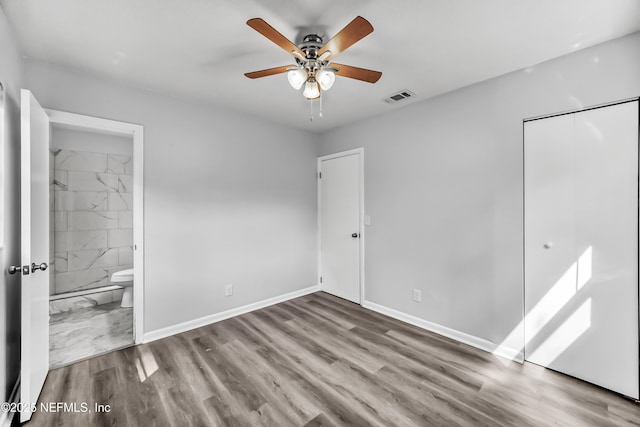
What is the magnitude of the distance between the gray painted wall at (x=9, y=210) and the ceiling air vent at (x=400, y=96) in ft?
9.58

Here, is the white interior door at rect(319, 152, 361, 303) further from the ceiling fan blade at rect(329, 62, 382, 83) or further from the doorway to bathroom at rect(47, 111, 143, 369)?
the doorway to bathroom at rect(47, 111, 143, 369)

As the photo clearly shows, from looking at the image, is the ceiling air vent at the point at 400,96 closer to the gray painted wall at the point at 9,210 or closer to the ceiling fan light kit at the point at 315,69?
the ceiling fan light kit at the point at 315,69

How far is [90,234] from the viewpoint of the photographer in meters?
3.91

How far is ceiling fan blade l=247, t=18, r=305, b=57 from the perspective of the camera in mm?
1353

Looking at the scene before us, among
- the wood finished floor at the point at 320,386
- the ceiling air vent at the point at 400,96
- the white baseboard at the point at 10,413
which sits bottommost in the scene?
the wood finished floor at the point at 320,386

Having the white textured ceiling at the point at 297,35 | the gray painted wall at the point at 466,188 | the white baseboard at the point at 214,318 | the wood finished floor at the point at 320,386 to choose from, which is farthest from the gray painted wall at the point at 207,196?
the gray painted wall at the point at 466,188

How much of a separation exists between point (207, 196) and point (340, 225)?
1821 mm

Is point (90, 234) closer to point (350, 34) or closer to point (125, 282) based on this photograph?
point (125, 282)

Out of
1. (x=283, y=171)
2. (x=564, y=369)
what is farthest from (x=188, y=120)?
(x=564, y=369)

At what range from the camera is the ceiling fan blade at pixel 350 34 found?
1.34 meters

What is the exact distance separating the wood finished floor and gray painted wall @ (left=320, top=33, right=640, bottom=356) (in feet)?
1.63

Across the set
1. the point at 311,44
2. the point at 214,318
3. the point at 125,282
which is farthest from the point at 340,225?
the point at 125,282

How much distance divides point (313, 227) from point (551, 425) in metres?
3.14

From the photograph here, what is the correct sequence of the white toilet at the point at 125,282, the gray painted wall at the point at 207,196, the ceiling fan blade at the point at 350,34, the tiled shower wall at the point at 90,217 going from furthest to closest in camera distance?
the tiled shower wall at the point at 90,217
the white toilet at the point at 125,282
the gray painted wall at the point at 207,196
the ceiling fan blade at the point at 350,34
